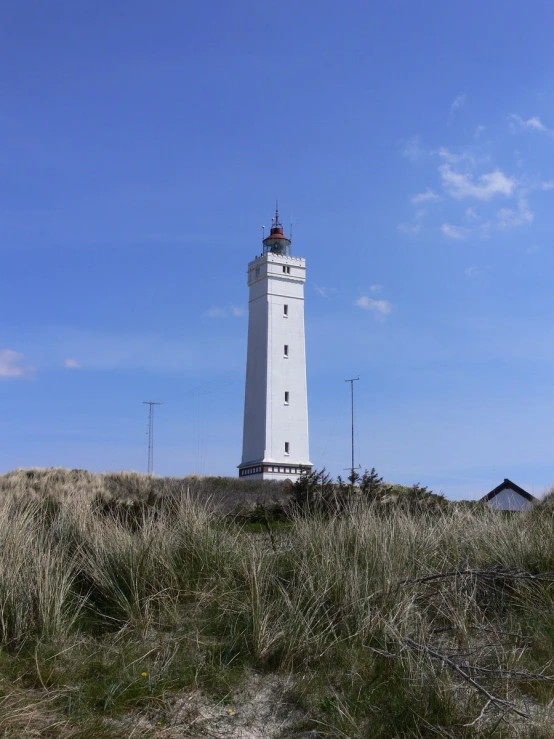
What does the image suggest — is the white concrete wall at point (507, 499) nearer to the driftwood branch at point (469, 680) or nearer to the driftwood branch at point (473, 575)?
the driftwood branch at point (473, 575)

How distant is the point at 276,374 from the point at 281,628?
105 ft

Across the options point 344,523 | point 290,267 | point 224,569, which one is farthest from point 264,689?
point 290,267

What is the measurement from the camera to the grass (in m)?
4.31

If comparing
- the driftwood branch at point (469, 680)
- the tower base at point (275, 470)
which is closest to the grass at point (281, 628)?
the driftwood branch at point (469, 680)

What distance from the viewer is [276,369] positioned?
3728cm

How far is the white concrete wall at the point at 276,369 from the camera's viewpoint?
1444 inches

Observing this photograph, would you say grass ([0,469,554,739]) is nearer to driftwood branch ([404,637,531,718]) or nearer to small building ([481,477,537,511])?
driftwood branch ([404,637,531,718])

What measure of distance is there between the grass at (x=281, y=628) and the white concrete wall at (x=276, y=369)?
29.0 m

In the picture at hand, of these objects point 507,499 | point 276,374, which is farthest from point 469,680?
point 276,374

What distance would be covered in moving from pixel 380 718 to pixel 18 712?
1936 millimetres

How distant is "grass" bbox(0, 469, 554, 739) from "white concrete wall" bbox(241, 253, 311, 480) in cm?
2900

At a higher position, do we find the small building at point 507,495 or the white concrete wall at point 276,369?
the white concrete wall at point 276,369

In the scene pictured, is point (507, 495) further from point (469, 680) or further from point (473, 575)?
point (469, 680)

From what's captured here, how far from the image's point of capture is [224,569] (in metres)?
6.49
